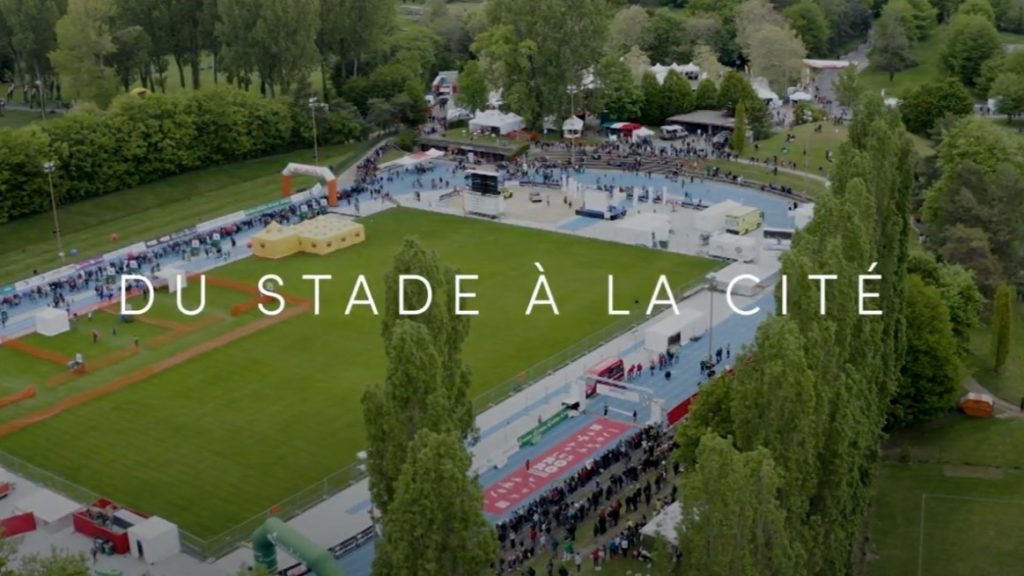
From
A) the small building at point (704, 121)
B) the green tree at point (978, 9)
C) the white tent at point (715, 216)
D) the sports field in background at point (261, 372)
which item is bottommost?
the sports field in background at point (261, 372)

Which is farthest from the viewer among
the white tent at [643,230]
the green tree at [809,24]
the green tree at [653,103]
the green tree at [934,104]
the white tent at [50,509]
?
the green tree at [809,24]

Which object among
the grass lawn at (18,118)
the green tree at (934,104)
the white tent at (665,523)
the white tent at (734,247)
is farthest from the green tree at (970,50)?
the white tent at (665,523)

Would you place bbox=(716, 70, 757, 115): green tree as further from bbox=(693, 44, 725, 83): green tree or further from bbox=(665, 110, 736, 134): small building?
bbox=(693, 44, 725, 83): green tree

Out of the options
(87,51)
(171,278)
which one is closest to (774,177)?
(171,278)

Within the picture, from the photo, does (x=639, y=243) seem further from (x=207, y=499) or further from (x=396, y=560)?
(x=396, y=560)

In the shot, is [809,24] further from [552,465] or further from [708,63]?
[552,465]

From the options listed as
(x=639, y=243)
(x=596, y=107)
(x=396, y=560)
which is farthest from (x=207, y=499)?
(x=596, y=107)

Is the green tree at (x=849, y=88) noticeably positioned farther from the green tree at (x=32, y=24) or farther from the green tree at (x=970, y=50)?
the green tree at (x=32, y=24)
